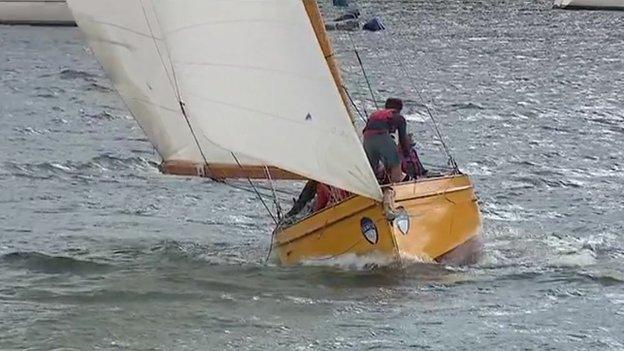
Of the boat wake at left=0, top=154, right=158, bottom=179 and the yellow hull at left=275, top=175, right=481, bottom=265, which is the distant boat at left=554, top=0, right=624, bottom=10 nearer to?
the boat wake at left=0, top=154, right=158, bottom=179

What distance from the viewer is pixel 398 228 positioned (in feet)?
58.6

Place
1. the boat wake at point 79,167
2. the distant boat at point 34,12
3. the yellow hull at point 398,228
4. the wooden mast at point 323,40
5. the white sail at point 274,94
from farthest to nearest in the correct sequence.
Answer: the distant boat at point 34,12 < the boat wake at point 79,167 < the wooden mast at point 323,40 < the yellow hull at point 398,228 < the white sail at point 274,94

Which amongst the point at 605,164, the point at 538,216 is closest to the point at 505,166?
the point at 605,164

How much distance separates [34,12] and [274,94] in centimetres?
6694

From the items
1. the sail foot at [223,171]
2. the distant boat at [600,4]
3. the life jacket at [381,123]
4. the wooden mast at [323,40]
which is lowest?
the distant boat at [600,4]

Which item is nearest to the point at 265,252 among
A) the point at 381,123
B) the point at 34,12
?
the point at 381,123

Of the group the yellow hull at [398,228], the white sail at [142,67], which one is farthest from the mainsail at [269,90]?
the white sail at [142,67]

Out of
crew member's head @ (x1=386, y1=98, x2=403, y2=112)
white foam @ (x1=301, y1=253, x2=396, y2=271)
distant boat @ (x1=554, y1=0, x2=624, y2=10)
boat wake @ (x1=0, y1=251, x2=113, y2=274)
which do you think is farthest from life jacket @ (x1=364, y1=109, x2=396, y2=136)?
distant boat @ (x1=554, y1=0, x2=624, y2=10)

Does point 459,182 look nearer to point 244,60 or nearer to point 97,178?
point 244,60

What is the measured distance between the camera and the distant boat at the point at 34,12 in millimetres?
81312

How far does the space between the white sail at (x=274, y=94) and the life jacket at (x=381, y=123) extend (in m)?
2.08

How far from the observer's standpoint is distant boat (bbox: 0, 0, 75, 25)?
81312 mm

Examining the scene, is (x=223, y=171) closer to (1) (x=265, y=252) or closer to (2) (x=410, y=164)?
(1) (x=265, y=252)

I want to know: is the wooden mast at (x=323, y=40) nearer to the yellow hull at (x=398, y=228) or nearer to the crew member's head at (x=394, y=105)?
the crew member's head at (x=394, y=105)
